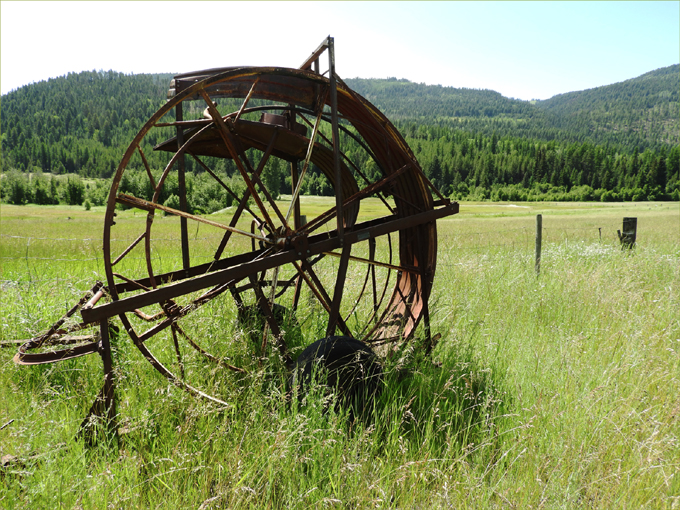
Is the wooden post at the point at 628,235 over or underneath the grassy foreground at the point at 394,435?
over

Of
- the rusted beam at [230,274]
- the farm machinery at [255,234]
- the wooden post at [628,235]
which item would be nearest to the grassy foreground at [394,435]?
the farm machinery at [255,234]

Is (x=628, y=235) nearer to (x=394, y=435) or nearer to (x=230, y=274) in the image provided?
(x=394, y=435)

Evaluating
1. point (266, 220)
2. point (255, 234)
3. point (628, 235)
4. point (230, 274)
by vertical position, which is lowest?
point (628, 235)

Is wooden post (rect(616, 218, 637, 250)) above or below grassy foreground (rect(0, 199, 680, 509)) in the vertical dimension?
above

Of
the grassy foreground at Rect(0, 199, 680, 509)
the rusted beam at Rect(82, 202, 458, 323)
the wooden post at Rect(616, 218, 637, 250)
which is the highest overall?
the rusted beam at Rect(82, 202, 458, 323)

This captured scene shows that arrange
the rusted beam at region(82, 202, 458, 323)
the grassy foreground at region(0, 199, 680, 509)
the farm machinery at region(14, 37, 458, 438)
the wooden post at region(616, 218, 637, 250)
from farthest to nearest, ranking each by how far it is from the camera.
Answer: the wooden post at region(616, 218, 637, 250) < the farm machinery at region(14, 37, 458, 438) < the rusted beam at region(82, 202, 458, 323) < the grassy foreground at region(0, 199, 680, 509)

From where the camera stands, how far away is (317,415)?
3.27 meters

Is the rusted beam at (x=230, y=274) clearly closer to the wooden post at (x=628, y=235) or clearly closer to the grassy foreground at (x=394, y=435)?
the grassy foreground at (x=394, y=435)

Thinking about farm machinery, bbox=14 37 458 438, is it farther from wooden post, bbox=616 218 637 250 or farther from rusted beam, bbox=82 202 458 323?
wooden post, bbox=616 218 637 250

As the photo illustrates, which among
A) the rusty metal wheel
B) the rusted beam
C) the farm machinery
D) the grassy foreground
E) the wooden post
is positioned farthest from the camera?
the wooden post

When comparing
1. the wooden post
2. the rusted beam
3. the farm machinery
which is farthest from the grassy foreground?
the wooden post

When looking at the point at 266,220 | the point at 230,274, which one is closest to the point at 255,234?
the point at 266,220

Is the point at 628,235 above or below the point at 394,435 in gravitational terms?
above

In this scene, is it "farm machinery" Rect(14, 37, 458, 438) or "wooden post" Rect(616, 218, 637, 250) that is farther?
"wooden post" Rect(616, 218, 637, 250)
